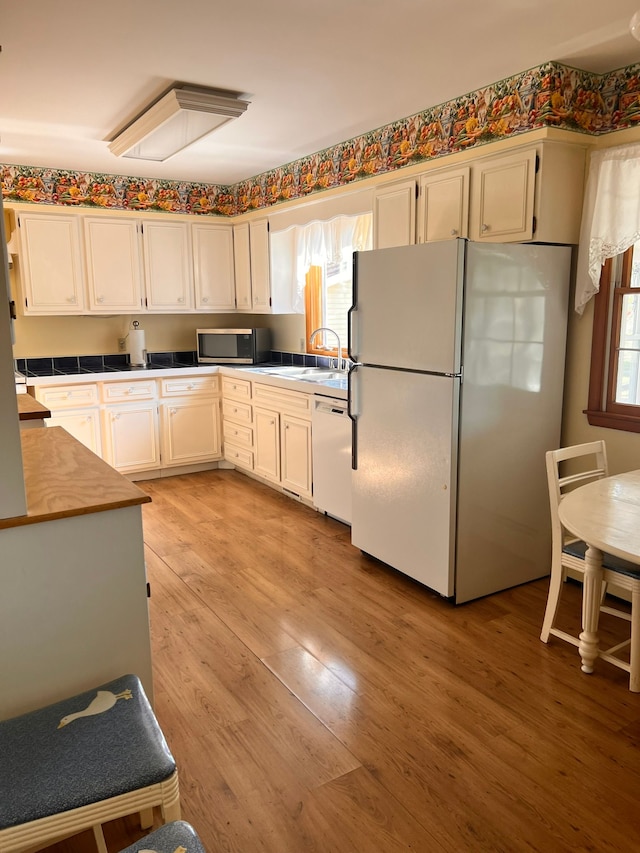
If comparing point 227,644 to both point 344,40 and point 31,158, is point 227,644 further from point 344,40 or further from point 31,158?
point 31,158

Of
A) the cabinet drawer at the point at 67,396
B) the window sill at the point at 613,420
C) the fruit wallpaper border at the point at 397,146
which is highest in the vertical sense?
the fruit wallpaper border at the point at 397,146

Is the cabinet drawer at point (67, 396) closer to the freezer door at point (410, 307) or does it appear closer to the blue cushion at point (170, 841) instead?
the freezer door at point (410, 307)

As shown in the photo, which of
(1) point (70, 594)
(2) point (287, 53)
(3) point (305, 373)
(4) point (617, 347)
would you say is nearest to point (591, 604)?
(4) point (617, 347)

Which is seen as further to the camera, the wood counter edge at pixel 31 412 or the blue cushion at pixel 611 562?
the wood counter edge at pixel 31 412

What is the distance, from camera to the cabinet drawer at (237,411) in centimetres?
512

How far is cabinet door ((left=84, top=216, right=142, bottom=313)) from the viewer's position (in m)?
5.10

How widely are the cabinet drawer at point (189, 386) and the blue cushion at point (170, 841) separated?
433cm

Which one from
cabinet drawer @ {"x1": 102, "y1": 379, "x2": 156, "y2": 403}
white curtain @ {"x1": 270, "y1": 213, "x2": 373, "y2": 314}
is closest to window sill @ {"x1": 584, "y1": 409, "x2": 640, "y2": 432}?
white curtain @ {"x1": 270, "y1": 213, "x2": 373, "y2": 314}

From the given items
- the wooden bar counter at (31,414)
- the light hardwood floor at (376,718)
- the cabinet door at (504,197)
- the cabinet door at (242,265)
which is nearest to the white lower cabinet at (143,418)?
the cabinet door at (242,265)

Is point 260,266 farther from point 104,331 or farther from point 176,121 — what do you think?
point 176,121

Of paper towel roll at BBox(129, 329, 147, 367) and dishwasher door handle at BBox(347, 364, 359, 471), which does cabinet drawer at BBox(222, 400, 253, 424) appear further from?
dishwasher door handle at BBox(347, 364, 359, 471)

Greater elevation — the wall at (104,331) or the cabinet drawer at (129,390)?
the wall at (104,331)

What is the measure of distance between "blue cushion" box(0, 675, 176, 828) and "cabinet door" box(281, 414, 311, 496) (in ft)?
9.45

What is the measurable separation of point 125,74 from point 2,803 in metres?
2.90
